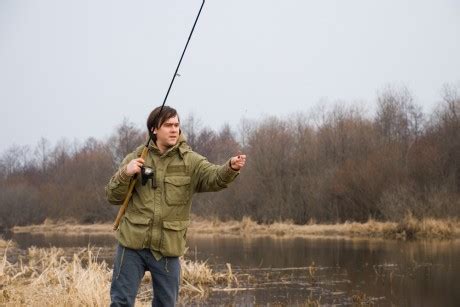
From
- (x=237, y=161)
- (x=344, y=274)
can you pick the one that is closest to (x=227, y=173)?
(x=237, y=161)

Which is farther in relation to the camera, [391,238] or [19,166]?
[19,166]

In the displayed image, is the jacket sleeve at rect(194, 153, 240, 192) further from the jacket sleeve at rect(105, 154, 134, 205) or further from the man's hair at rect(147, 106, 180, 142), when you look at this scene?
the jacket sleeve at rect(105, 154, 134, 205)

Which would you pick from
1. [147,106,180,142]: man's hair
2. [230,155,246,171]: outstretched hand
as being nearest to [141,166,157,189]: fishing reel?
[147,106,180,142]: man's hair

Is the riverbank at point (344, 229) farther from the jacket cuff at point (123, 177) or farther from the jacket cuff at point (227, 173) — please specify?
the jacket cuff at point (123, 177)

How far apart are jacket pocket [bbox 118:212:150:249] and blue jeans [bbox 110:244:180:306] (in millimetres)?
66

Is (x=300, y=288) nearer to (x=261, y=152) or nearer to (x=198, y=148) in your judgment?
(x=261, y=152)

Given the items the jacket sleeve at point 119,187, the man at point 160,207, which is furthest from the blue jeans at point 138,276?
the jacket sleeve at point 119,187

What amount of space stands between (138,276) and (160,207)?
0.53 m

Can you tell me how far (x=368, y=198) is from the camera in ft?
106

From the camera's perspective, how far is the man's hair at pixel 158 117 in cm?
451

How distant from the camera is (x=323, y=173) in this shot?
38.1m

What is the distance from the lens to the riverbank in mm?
23578

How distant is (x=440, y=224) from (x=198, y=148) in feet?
110

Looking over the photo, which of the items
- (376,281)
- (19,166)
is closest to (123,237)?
(376,281)
